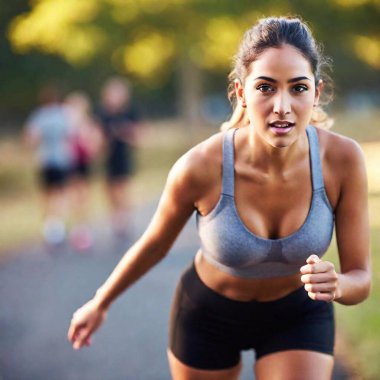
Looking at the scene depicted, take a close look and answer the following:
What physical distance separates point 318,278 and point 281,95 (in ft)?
1.98

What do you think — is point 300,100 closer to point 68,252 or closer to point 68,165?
point 68,252

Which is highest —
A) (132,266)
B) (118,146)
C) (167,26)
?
(167,26)

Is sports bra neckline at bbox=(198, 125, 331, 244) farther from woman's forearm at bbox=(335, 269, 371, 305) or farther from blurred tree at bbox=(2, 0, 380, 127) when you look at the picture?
blurred tree at bbox=(2, 0, 380, 127)

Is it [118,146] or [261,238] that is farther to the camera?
[118,146]

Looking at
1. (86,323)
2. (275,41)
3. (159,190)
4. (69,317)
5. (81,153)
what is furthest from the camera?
(159,190)

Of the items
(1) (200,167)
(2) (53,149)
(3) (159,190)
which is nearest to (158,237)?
(1) (200,167)

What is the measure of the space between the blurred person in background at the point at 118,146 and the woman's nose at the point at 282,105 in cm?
761

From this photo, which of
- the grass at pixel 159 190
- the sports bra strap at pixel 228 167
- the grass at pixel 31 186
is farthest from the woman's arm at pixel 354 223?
the grass at pixel 31 186

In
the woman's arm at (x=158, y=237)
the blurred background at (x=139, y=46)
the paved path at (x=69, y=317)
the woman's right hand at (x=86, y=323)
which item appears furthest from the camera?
the blurred background at (x=139, y=46)

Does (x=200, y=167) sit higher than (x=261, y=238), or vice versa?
(x=200, y=167)

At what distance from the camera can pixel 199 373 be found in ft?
9.84

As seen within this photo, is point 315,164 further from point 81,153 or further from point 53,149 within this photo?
point 81,153

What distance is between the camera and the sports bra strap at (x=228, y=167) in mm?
2723

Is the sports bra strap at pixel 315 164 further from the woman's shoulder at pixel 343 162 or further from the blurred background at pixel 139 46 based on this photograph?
the blurred background at pixel 139 46
